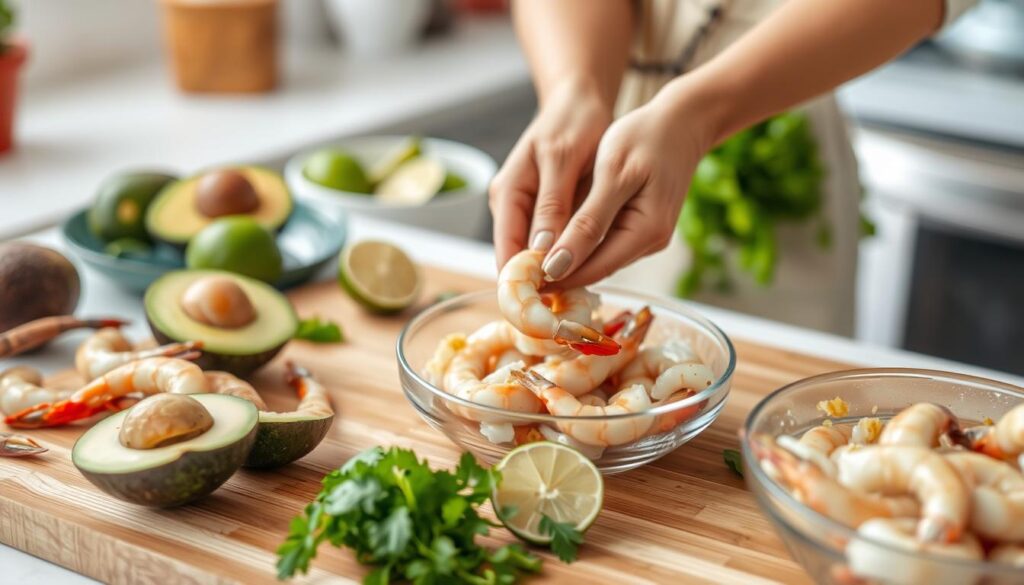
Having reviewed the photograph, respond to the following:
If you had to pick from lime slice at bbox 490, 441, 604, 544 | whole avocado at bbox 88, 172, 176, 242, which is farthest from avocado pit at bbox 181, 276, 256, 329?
lime slice at bbox 490, 441, 604, 544

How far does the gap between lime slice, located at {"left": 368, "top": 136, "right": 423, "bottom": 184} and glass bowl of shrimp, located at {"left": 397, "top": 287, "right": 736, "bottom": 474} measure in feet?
2.93

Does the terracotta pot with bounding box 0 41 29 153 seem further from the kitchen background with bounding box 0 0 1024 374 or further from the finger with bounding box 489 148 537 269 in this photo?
the finger with bounding box 489 148 537 269

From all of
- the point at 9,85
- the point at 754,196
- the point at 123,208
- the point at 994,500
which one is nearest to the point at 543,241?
the point at 994,500

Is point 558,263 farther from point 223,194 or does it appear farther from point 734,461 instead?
point 223,194

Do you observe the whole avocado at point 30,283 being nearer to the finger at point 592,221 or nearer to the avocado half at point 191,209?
the avocado half at point 191,209

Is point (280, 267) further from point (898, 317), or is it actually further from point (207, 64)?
point (898, 317)

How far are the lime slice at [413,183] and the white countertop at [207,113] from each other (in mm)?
359

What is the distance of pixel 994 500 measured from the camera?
0.80 metres

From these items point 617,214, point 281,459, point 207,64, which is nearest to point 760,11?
point 617,214

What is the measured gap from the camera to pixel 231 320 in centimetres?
132

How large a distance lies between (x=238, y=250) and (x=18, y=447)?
1.44 feet

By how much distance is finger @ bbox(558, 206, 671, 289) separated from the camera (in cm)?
117

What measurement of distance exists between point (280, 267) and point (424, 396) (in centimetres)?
53

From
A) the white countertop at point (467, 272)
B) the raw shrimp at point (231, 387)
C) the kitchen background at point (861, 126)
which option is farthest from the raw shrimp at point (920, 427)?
the kitchen background at point (861, 126)
